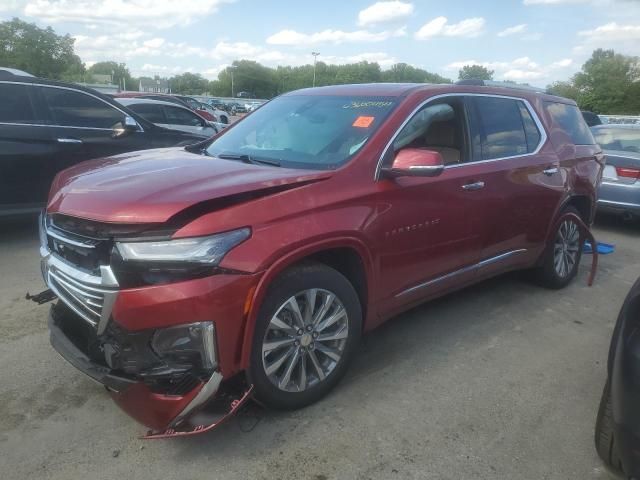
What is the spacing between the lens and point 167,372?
2.38 meters

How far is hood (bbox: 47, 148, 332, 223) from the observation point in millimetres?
2385

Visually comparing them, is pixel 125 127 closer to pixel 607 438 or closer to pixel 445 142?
pixel 445 142

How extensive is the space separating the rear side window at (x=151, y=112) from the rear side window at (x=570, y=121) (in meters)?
8.48

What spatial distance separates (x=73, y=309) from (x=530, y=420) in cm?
253

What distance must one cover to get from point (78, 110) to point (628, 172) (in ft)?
24.2

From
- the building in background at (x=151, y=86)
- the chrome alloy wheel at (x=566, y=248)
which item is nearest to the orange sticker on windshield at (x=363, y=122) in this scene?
the chrome alloy wheel at (x=566, y=248)

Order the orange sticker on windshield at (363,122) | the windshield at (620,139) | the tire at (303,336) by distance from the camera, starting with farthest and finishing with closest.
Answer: the windshield at (620,139)
the orange sticker on windshield at (363,122)
the tire at (303,336)

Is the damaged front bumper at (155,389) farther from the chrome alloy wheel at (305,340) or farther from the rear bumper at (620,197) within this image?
the rear bumper at (620,197)

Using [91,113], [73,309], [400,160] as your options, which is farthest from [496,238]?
[91,113]

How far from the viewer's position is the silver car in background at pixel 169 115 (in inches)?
435

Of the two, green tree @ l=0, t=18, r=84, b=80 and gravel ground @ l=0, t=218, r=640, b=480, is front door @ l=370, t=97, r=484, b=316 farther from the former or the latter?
green tree @ l=0, t=18, r=84, b=80

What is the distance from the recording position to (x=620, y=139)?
8.24 meters

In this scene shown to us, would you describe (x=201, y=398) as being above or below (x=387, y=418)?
above

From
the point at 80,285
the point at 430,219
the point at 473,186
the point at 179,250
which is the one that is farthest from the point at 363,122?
the point at 80,285
